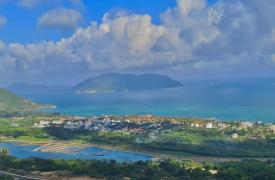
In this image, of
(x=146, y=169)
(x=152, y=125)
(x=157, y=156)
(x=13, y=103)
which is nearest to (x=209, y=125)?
(x=152, y=125)

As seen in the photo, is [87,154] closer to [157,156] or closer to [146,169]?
[157,156]

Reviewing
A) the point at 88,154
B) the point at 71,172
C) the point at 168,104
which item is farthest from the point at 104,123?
the point at 168,104

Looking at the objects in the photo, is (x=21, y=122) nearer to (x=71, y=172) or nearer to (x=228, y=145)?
(x=228, y=145)

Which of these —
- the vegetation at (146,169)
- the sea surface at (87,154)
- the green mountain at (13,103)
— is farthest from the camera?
the green mountain at (13,103)

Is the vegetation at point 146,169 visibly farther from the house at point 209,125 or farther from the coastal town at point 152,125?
the house at point 209,125

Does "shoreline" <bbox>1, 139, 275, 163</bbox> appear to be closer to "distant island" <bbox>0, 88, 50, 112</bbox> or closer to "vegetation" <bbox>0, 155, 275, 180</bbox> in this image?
"vegetation" <bbox>0, 155, 275, 180</bbox>

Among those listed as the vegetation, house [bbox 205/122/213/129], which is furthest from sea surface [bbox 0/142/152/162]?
house [bbox 205/122/213/129]

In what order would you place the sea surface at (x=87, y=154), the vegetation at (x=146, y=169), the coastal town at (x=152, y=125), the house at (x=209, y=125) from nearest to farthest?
the vegetation at (x=146, y=169) < the sea surface at (x=87, y=154) < the coastal town at (x=152, y=125) < the house at (x=209, y=125)

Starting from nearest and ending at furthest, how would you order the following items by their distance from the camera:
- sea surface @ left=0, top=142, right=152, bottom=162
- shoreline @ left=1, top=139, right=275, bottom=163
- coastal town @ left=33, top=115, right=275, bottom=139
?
shoreline @ left=1, top=139, right=275, bottom=163 → sea surface @ left=0, top=142, right=152, bottom=162 → coastal town @ left=33, top=115, right=275, bottom=139

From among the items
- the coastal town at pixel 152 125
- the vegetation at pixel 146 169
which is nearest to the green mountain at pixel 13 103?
the coastal town at pixel 152 125
